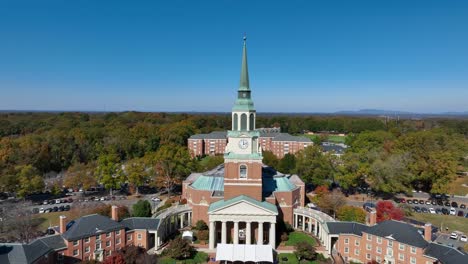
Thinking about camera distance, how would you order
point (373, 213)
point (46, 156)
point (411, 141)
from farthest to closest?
point (411, 141) < point (46, 156) < point (373, 213)

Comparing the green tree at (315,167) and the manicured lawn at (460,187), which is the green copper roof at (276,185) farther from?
the manicured lawn at (460,187)

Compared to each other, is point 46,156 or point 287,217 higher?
point 46,156

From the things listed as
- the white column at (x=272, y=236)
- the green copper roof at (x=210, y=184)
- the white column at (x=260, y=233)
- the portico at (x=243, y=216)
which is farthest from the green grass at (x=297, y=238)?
the green copper roof at (x=210, y=184)

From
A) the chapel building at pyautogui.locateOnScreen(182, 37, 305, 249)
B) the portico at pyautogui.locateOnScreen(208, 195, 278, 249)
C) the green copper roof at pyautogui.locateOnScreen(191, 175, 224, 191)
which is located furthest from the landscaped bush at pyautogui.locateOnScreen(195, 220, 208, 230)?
the green copper roof at pyautogui.locateOnScreen(191, 175, 224, 191)

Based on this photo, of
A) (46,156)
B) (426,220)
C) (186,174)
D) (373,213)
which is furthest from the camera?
(46,156)

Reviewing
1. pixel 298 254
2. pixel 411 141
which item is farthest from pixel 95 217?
pixel 411 141

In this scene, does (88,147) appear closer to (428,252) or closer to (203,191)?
(203,191)

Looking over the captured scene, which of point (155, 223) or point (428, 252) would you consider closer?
point (428, 252)

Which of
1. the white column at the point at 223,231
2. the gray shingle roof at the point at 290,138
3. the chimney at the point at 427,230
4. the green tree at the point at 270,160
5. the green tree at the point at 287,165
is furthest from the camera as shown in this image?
the gray shingle roof at the point at 290,138
